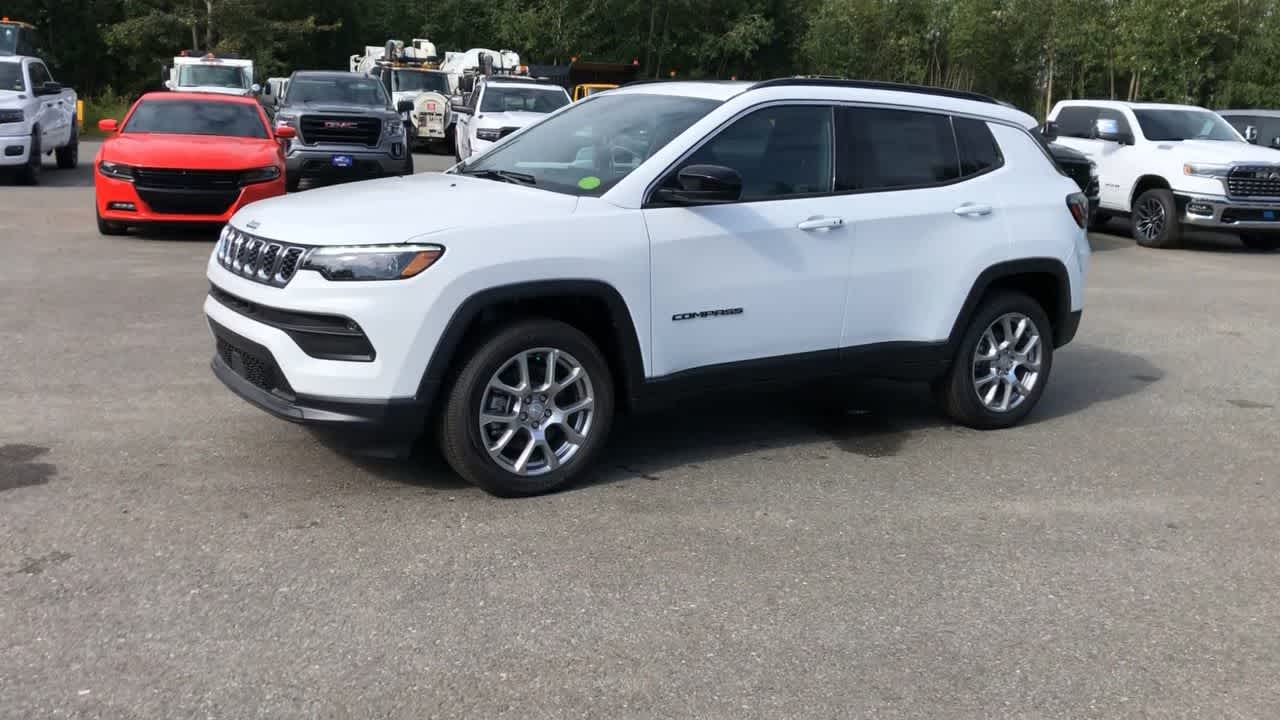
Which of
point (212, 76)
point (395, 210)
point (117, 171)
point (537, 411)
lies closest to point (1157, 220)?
point (117, 171)

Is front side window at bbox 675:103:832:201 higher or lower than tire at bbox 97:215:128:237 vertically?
higher

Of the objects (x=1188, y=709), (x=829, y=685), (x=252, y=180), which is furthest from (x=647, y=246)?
(x=252, y=180)

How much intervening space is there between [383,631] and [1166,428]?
15.9 feet

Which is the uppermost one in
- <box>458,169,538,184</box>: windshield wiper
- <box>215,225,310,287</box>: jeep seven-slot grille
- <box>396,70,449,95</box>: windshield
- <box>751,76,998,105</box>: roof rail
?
<box>396,70,449,95</box>: windshield

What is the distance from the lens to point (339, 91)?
20.4 meters

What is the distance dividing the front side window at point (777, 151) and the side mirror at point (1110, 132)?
37.6 ft

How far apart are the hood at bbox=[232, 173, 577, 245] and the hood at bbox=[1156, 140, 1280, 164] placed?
13.1 metres

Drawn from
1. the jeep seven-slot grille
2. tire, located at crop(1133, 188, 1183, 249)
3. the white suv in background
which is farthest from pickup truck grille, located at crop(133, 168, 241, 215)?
tire, located at crop(1133, 188, 1183, 249)

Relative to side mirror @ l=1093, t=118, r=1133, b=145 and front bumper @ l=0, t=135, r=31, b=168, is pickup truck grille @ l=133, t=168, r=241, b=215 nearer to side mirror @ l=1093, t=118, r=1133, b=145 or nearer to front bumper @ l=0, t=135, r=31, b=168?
front bumper @ l=0, t=135, r=31, b=168

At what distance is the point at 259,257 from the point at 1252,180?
47.1 ft

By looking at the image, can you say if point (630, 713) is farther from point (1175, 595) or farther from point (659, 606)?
point (1175, 595)

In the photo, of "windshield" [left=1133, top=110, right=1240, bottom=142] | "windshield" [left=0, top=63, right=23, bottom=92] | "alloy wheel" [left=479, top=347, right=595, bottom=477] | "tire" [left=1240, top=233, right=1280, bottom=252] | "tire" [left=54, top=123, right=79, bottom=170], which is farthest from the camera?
"tire" [left=54, top=123, right=79, bottom=170]

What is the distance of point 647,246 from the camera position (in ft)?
18.2

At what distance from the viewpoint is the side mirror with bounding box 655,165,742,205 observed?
5473 mm
